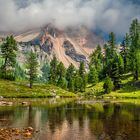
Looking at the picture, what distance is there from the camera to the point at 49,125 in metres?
47.9

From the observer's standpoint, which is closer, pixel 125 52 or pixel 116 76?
pixel 116 76

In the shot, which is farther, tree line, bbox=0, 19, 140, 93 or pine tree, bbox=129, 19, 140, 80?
pine tree, bbox=129, 19, 140, 80

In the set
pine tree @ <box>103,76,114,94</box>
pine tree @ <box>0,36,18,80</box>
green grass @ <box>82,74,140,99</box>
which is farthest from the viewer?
pine tree @ <box>103,76,114,94</box>

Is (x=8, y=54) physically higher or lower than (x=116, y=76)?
higher

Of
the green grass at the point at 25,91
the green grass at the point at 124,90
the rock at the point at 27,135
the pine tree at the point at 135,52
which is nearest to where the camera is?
the rock at the point at 27,135

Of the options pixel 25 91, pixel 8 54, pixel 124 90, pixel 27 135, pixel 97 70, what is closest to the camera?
pixel 27 135

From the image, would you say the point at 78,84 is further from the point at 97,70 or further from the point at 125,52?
the point at 125,52

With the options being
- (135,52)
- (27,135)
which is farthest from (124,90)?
(27,135)

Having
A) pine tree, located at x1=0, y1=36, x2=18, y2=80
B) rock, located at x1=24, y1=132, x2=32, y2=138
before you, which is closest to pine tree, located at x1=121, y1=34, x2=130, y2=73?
pine tree, located at x1=0, y1=36, x2=18, y2=80

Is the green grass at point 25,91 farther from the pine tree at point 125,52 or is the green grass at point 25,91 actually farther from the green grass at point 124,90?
the pine tree at point 125,52

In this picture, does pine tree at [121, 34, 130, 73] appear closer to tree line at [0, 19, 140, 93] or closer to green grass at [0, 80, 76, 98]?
tree line at [0, 19, 140, 93]

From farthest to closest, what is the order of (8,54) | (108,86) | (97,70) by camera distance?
(97,70), (108,86), (8,54)

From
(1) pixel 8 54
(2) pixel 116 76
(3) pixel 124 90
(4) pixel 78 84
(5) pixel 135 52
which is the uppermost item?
(5) pixel 135 52

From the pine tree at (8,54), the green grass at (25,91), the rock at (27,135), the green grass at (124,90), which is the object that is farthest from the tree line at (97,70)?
the rock at (27,135)
